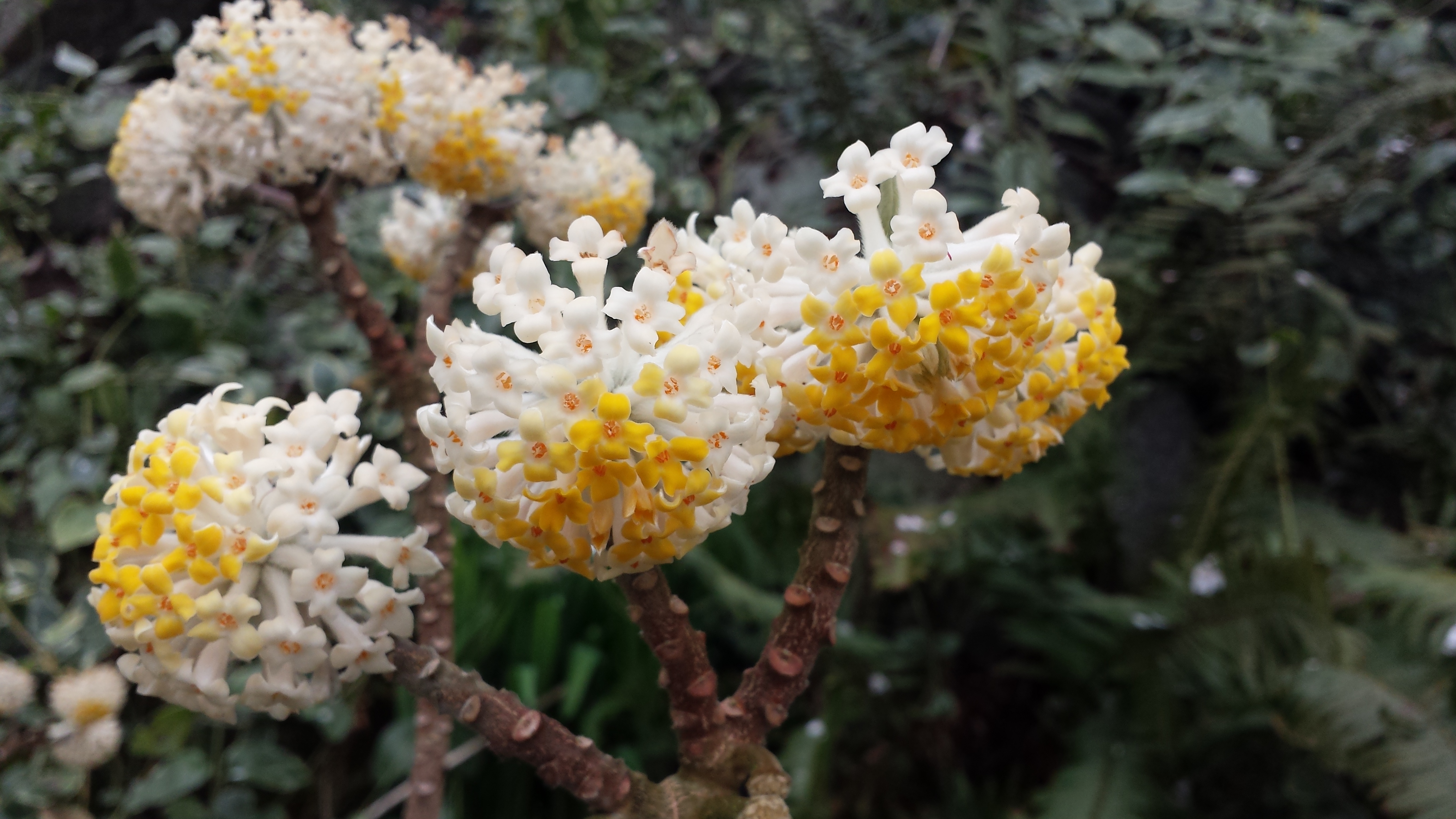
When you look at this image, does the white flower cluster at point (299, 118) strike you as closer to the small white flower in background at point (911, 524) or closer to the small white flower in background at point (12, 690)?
the small white flower in background at point (12, 690)

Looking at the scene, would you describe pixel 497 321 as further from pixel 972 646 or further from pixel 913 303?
pixel 972 646

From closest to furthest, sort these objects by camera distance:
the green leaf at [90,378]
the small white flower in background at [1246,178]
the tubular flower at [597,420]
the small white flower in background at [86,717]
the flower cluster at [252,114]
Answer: the tubular flower at [597,420]
the flower cluster at [252,114]
the small white flower in background at [86,717]
the green leaf at [90,378]
the small white flower in background at [1246,178]

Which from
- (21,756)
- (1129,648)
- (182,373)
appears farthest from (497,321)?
(1129,648)

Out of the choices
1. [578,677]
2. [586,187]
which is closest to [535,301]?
[586,187]

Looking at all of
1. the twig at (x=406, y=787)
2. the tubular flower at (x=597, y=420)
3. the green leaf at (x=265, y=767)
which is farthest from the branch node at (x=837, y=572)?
the green leaf at (x=265, y=767)

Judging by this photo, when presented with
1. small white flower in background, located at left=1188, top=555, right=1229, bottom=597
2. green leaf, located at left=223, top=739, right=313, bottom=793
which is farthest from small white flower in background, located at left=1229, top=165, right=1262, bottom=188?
green leaf, located at left=223, top=739, right=313, bottom=793
